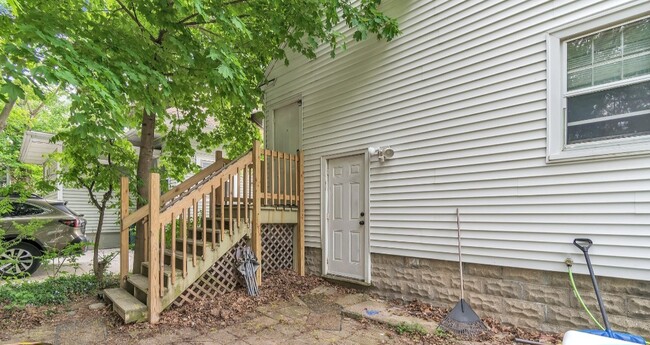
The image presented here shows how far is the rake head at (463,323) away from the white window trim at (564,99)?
1.71 meters

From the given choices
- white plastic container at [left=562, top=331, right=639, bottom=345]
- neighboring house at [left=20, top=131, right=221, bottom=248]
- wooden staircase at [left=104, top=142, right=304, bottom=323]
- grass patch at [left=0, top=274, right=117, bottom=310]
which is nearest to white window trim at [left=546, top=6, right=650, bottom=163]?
white plastic container at [left=562, top=331, right=639, bottom=345]

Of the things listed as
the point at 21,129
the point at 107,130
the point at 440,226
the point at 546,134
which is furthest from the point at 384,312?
the point at 21,129

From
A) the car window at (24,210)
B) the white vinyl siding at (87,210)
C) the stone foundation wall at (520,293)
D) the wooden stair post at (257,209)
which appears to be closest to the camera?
the stone foundation wall at (520,293)

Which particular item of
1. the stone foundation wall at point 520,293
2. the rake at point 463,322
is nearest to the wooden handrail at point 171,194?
the stone foundation wall at point 520,293

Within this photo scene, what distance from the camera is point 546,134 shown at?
3.39 m

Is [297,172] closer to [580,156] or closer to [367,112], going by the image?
[367,112]

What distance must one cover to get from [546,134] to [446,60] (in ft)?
4.90

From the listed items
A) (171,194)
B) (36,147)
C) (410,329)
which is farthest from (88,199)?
(410,329)

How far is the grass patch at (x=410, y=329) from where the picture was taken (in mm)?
3572

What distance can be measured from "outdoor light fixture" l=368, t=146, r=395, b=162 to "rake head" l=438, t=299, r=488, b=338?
201 cm

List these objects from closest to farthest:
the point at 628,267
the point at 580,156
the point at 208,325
→ the point at 628,267, the point at 580,156, the point at 208,325

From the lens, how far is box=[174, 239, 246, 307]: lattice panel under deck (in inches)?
177

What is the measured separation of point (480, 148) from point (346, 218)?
90.6 inches

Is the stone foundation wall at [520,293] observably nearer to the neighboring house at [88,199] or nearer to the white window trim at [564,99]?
the white window trim at [564,99]
